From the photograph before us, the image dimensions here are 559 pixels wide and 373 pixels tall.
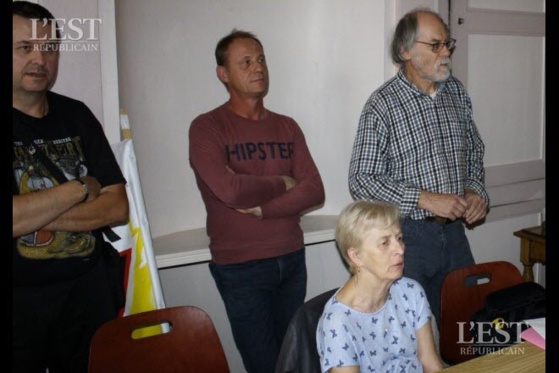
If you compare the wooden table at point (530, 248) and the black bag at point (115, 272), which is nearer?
the black bag at point (115, 272)

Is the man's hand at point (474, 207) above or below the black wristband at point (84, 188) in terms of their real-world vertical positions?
below

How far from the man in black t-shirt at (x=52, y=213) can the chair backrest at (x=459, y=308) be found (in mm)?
1093

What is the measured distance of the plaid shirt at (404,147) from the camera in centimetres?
232

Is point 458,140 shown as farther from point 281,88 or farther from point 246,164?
point 281,88

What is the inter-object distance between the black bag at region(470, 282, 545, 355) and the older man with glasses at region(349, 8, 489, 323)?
0.42 meters

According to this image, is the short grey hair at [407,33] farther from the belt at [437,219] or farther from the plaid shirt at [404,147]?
the belt at [437,219]

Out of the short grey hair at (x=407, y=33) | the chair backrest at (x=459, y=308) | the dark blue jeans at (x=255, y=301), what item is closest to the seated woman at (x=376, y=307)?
the chair backrest at (x=459, y=308)

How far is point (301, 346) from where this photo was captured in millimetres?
1567

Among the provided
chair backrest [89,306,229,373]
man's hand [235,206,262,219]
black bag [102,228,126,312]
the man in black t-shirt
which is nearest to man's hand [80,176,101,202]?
the man in black t-shirt

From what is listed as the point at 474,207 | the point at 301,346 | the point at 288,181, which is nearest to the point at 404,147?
the point at 474,207

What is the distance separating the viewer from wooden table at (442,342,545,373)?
55.5 inches

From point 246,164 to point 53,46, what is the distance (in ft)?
2.74

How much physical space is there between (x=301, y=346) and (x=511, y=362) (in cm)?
52
